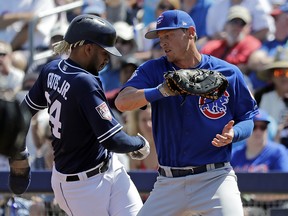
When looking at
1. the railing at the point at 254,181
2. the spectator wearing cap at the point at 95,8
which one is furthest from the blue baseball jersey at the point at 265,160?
the spectator wearing cap at the point at 95,8

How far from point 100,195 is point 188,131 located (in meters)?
0.73

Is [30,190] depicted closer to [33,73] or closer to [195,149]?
[195,149]

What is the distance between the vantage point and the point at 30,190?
23.8 feet

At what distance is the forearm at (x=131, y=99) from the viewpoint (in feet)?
18.3

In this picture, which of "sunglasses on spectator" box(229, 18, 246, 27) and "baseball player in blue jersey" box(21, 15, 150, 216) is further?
"sunglasses on spectator" box(229, 18, 246, 27)

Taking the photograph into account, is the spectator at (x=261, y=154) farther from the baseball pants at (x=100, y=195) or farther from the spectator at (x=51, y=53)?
the spectator at (x=51, y=53)

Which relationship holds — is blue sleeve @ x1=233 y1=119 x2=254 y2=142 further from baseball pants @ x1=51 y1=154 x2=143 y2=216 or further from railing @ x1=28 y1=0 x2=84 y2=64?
railing @ x1=28 y1=0 x2=84 y2=64

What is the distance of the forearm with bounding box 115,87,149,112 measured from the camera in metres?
5.57

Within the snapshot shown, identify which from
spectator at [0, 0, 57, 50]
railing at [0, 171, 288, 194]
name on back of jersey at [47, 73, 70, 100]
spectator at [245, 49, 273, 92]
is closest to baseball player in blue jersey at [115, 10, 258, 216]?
name on back of jersey at [47, 73, 70, 100]

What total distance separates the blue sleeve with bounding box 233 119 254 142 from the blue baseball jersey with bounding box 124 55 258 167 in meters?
0.07

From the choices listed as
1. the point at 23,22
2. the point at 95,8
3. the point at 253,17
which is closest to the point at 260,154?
the point at 253,17

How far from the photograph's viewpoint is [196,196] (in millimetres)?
5641

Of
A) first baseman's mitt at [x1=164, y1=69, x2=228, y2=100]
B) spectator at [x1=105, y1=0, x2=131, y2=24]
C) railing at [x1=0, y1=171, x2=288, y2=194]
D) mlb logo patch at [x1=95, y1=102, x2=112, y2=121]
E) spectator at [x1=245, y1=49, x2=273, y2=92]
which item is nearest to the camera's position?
first baseman's mitt at [x1=164, y1=69, x2=228, y2=100]

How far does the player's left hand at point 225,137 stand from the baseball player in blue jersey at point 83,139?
0.55 meters
